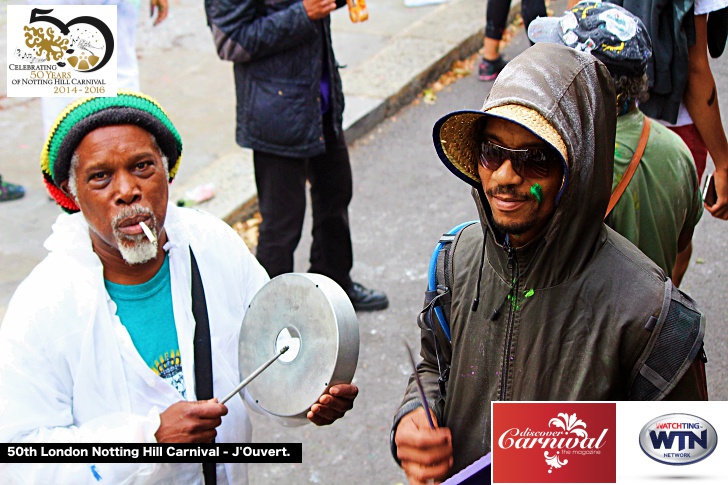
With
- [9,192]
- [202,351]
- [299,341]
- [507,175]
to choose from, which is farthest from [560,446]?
[9,192]

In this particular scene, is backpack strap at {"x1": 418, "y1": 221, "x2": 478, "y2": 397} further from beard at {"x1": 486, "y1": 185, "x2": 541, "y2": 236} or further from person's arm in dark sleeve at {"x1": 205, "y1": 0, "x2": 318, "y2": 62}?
person's arm in dark sleeve at {"x1": 205, "y1": 0, "x2": 318, "y2": 62}

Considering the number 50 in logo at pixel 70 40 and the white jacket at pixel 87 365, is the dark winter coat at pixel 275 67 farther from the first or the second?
the white jacket at pixel 87 365

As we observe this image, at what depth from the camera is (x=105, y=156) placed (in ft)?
7.74

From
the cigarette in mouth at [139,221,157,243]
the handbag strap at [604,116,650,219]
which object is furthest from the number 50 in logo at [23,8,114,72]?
the handbag strap at [604,116,650,219]

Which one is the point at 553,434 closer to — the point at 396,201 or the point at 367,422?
the point at 367,422

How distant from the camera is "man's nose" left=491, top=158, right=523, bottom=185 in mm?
1944

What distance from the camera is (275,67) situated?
4.20 metres

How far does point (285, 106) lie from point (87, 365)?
7.15 ft

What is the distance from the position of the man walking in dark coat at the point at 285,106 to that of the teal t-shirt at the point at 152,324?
6.19 feet

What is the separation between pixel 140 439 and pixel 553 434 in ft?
3.40

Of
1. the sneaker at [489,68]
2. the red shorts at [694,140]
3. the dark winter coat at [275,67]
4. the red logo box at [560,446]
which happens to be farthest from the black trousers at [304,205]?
the sneaker at [489,68]

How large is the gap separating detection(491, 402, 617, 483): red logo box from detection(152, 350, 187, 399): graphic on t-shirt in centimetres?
93

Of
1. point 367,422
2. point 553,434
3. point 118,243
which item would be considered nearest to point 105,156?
point 118,243

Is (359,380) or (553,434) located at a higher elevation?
(553,434)
